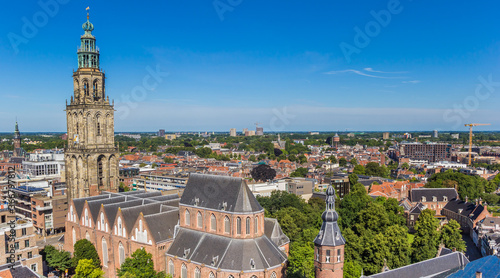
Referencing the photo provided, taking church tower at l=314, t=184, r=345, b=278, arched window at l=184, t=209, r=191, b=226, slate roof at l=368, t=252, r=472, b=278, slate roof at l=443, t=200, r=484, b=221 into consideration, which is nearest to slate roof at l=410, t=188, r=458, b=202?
slate roof at l=443, t=200, r=484, b=221

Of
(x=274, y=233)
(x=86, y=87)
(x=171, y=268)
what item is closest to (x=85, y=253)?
(x=171, y=268)

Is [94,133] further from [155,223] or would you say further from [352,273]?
[352,273]

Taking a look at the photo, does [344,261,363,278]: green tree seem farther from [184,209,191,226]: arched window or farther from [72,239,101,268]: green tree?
[72,239,101,268]: green tree

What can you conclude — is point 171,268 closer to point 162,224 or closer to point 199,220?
point 162,224

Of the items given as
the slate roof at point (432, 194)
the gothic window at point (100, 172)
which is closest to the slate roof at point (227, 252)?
the gothic window at point (100, 172)

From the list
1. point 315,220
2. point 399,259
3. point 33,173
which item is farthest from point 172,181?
point 399,259
